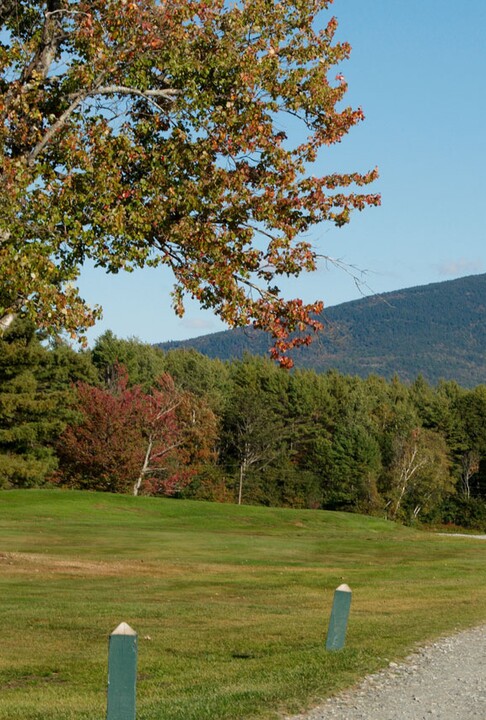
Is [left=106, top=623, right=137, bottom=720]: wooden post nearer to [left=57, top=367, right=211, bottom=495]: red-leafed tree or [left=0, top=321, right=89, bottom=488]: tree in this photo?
[left=0, top=321, right=89, bottom=488]: tree

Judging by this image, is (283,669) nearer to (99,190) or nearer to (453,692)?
(453,692)

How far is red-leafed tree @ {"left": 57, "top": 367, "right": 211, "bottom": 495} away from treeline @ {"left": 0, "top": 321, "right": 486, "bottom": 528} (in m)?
0.10

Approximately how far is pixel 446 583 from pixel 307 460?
74.7 meters

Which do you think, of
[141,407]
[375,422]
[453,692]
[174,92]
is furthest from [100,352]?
[453,692]

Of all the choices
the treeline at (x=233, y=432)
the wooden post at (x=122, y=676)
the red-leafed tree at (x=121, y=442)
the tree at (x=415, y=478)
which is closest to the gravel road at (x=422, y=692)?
the wooden post at (x=122, y=676)

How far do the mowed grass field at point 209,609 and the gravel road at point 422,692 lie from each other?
0.29m

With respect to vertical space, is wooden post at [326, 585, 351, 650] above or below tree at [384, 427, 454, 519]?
above

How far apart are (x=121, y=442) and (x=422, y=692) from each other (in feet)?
195

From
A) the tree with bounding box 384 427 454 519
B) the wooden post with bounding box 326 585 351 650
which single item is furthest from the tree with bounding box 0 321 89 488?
the wooden post with bounding box 326 585 351 650

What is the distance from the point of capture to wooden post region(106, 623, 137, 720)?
748 centimetres

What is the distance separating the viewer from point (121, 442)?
68.2 metres

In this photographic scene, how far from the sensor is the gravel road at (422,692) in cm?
880

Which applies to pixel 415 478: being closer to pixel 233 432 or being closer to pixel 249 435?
pixel 249 435

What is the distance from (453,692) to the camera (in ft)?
32.1
